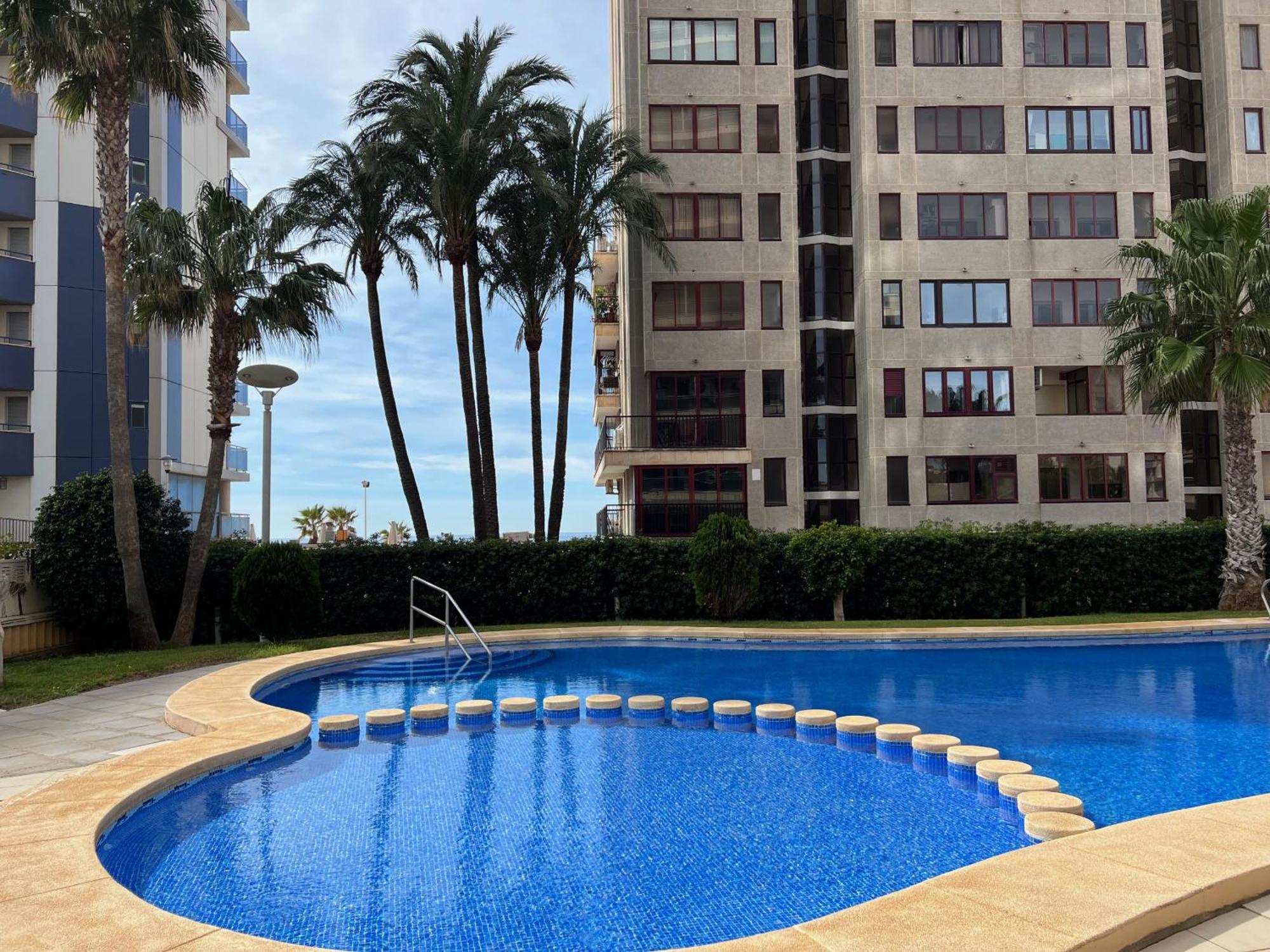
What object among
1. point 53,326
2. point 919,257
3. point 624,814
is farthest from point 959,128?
point 53,326

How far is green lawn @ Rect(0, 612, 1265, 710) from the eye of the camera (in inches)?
491

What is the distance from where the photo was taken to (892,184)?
28562 mm

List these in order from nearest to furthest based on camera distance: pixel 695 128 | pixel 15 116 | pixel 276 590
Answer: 1. pixel 276 590
2. pixel 695 128
3. pixel 15 116

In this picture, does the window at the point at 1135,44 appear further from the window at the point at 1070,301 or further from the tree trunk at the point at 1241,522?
the tree trunk at the point at 1241,522

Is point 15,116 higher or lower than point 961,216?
higher

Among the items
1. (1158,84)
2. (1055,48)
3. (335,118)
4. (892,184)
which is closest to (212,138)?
(335,118)

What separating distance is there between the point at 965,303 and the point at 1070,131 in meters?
6.23

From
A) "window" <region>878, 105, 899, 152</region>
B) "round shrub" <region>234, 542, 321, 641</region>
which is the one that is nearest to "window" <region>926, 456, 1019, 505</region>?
"window" <region>878, 105, 899, 152</region>

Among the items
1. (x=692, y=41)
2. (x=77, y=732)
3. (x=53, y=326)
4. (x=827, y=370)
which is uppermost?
(x=692, y=41)

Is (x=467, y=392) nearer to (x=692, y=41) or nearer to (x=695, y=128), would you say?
(x=695, y=128)

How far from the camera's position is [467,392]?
2412cm

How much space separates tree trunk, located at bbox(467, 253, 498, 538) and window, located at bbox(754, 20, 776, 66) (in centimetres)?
1121

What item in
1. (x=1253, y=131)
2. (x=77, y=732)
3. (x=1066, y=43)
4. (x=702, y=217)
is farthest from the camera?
(x=1253, y=131)

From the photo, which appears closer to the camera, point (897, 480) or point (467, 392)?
point (467, 392)
